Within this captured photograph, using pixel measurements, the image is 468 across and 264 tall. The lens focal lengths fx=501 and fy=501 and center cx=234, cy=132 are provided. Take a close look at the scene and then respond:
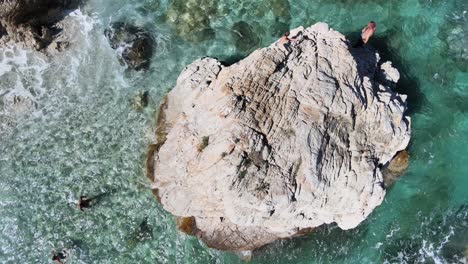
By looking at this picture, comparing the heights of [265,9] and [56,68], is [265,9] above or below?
above

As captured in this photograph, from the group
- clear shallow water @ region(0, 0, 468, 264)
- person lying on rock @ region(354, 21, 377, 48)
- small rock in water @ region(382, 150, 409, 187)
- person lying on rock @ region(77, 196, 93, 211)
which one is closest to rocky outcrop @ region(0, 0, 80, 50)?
clear shallow water @ region(0, 0, 468, 264)

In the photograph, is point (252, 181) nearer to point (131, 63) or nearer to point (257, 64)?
point (257, 64)

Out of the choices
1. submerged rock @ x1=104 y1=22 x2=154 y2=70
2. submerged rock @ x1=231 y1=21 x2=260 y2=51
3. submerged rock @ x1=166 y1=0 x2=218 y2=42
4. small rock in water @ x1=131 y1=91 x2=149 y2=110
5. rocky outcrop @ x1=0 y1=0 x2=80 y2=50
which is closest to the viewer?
rocky outcrop @ x1=0 y1=0 x2=80 y2=50

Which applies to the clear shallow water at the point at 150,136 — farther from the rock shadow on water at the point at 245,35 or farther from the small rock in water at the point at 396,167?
the small rock in water at the point at 396,167

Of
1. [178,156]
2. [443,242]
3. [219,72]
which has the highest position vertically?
[219,72]

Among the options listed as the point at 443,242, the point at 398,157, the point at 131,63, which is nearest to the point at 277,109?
the point at 398,157

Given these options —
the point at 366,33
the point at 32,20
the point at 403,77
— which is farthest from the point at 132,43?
the point at 403,77

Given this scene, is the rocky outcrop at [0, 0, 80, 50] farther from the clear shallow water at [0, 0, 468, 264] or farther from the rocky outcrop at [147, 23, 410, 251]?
the rocky outcrop at [147, 23, 410, 251]

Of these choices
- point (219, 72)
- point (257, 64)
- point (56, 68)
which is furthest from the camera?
point (56, 68)
